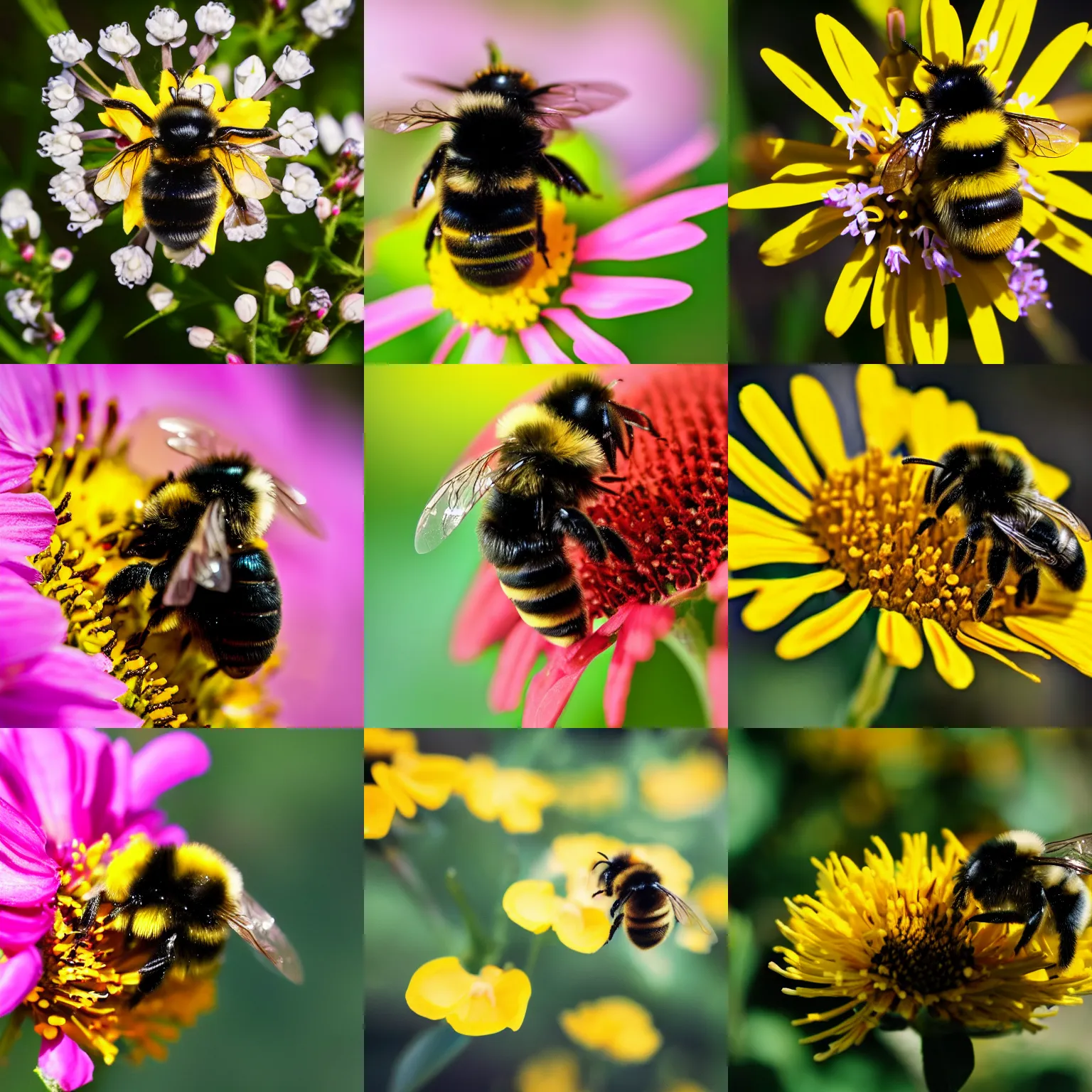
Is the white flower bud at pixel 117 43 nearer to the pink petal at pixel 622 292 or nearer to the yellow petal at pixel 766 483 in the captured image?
the pink petal at pixel 622 292

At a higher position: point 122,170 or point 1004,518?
point 122,170

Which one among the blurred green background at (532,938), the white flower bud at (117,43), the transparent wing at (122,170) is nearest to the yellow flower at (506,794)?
the blurred green background at (532,938)

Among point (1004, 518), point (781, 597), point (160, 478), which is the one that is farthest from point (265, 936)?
point (1004, 518)

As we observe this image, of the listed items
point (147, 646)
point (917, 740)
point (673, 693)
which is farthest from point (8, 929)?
point (917, 740)

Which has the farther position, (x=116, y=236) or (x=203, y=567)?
(x=116, y=236)

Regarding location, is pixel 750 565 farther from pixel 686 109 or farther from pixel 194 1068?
pixel 194 1068

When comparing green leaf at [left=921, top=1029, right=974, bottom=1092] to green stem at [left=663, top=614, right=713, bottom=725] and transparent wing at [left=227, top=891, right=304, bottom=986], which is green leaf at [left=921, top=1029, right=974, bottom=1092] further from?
transparent wing at [left=227, top=891, right=304, bottom=986]

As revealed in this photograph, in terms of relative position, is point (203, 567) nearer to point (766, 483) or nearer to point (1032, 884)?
point (766, 483)
